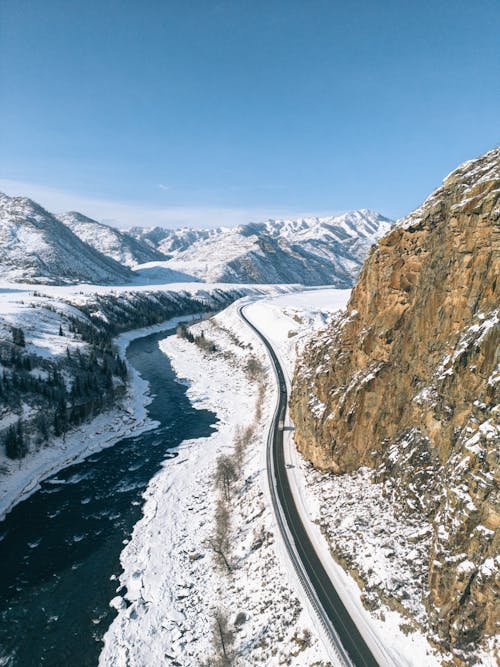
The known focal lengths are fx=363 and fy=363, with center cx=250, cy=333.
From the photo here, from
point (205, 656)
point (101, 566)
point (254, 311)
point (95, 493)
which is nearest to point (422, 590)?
point (205, 656)

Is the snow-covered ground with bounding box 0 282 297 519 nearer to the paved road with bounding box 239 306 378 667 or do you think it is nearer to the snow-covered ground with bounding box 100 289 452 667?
the snow-covered ground with bounding box 100 289 452 667

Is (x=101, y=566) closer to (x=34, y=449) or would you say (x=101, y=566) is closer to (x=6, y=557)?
(x=6, y=557)

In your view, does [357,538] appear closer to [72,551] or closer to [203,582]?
[203,582]

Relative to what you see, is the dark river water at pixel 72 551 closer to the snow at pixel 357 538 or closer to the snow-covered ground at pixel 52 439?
the snow-covered ground at pixel 52 439

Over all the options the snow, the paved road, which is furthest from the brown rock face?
the paved road

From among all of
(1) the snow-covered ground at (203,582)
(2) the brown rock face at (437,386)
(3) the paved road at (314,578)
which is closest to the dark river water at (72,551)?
(1) the snow-covered ground at (203,582)

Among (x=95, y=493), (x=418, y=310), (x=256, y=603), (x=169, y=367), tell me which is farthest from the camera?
(x=169, y=367)
